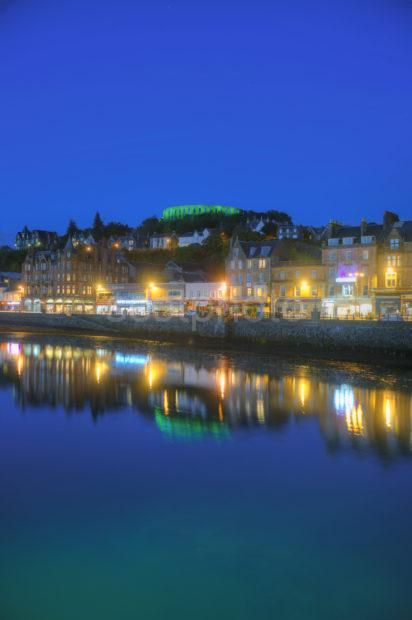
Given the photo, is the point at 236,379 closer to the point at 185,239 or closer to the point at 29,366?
the point at 29,366

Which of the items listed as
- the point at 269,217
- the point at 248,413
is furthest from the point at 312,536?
the point at 269,217

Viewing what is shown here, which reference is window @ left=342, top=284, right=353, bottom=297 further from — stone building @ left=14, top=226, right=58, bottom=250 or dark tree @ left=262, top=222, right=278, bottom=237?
stone building @ left=14, top=226, right=58, bottom=250

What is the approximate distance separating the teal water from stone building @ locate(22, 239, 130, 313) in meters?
59.9

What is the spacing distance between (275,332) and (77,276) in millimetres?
47215

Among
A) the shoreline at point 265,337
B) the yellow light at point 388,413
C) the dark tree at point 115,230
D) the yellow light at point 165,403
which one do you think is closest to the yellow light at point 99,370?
the yellow light at point 165,403

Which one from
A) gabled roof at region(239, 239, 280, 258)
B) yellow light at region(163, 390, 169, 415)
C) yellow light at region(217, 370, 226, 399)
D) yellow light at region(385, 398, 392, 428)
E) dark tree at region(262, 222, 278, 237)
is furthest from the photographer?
dark tree at region(262, 222, 278, 237)

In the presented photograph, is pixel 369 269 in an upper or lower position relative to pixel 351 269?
lower

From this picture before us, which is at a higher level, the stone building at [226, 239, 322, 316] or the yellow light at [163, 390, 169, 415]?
the stone building at [226, 239, 322, 316]

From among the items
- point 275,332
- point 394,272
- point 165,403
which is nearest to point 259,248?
point 394,272

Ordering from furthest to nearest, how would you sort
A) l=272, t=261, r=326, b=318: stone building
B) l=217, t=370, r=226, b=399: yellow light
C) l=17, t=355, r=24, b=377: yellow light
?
l=272, t=261, r=326, b=318: stone building
l=17, t=355, r=24, b=377: yellow light
l=217, t=370, r=226, b=399: yellow light

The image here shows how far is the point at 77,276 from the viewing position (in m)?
82.7

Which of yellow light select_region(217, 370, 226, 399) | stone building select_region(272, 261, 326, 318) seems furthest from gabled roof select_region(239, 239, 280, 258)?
yellow light select_region(217, 370, 226, 399)

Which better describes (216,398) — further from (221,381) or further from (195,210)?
(195,210)

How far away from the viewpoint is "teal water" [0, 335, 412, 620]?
340 inches
